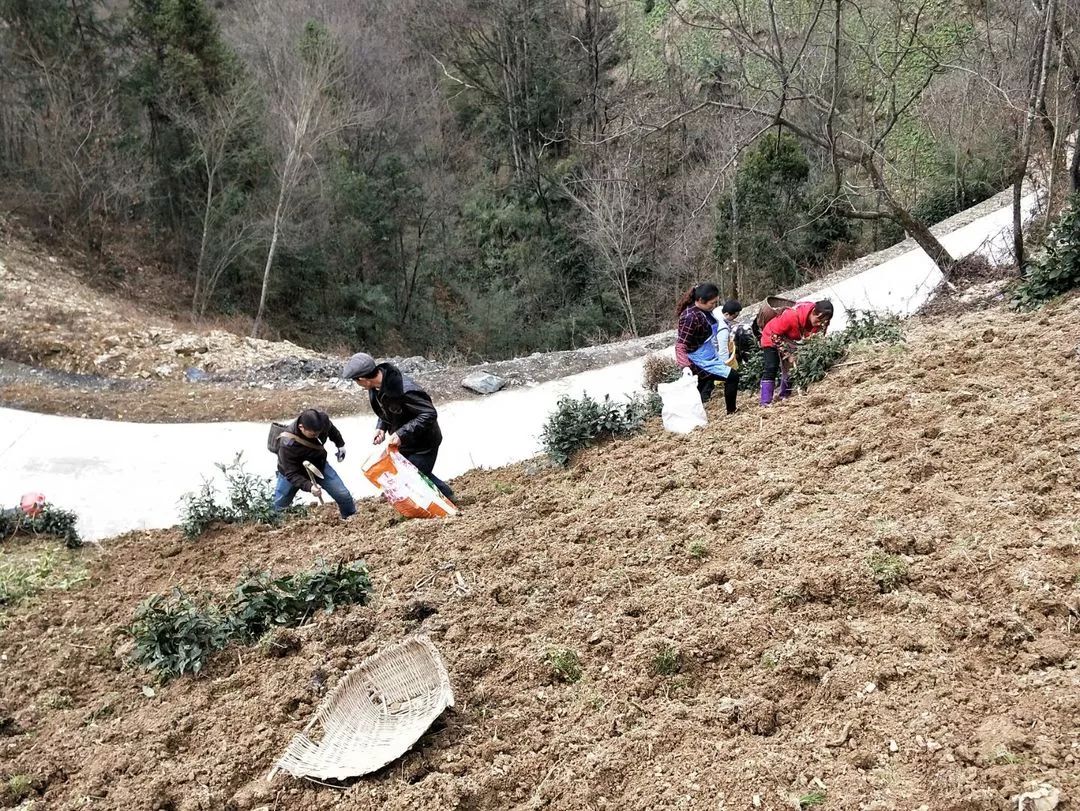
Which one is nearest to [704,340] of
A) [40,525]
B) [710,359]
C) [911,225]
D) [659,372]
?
[710,359]

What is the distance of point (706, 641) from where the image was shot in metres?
3.36

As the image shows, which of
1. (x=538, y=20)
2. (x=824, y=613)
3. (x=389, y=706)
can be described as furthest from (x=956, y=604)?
(x=538, y=20)

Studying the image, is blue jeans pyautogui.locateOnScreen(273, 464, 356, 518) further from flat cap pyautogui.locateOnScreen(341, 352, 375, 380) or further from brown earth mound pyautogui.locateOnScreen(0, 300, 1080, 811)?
flat cap pyautogui.locateOnScreen(341, 352, 375, 380)

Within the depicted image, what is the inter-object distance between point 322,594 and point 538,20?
28.7 m

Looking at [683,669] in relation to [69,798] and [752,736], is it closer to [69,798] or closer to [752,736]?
[752,736]

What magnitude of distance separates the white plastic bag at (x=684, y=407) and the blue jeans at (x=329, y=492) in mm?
2760

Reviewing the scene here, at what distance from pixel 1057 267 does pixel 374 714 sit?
7077 mm

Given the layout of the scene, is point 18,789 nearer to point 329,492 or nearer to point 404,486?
point 404,486

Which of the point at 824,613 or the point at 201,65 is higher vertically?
the point at 201,65

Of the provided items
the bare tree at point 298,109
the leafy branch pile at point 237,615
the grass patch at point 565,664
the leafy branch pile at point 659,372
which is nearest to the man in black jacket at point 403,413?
the leafy branch pile at point 237,615

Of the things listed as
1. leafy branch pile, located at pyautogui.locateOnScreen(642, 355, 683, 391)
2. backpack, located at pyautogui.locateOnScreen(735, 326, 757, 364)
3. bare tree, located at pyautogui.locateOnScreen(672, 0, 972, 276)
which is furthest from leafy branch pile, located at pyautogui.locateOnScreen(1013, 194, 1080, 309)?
leafy branch pile, located at pyautogui.locateOnScreen(642, 355, 683, 391)

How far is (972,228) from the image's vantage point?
15.7 meters

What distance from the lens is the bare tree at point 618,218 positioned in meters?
21.9

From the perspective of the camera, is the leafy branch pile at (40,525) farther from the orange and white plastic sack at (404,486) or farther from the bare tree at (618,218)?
the bare tree at (618,218)
